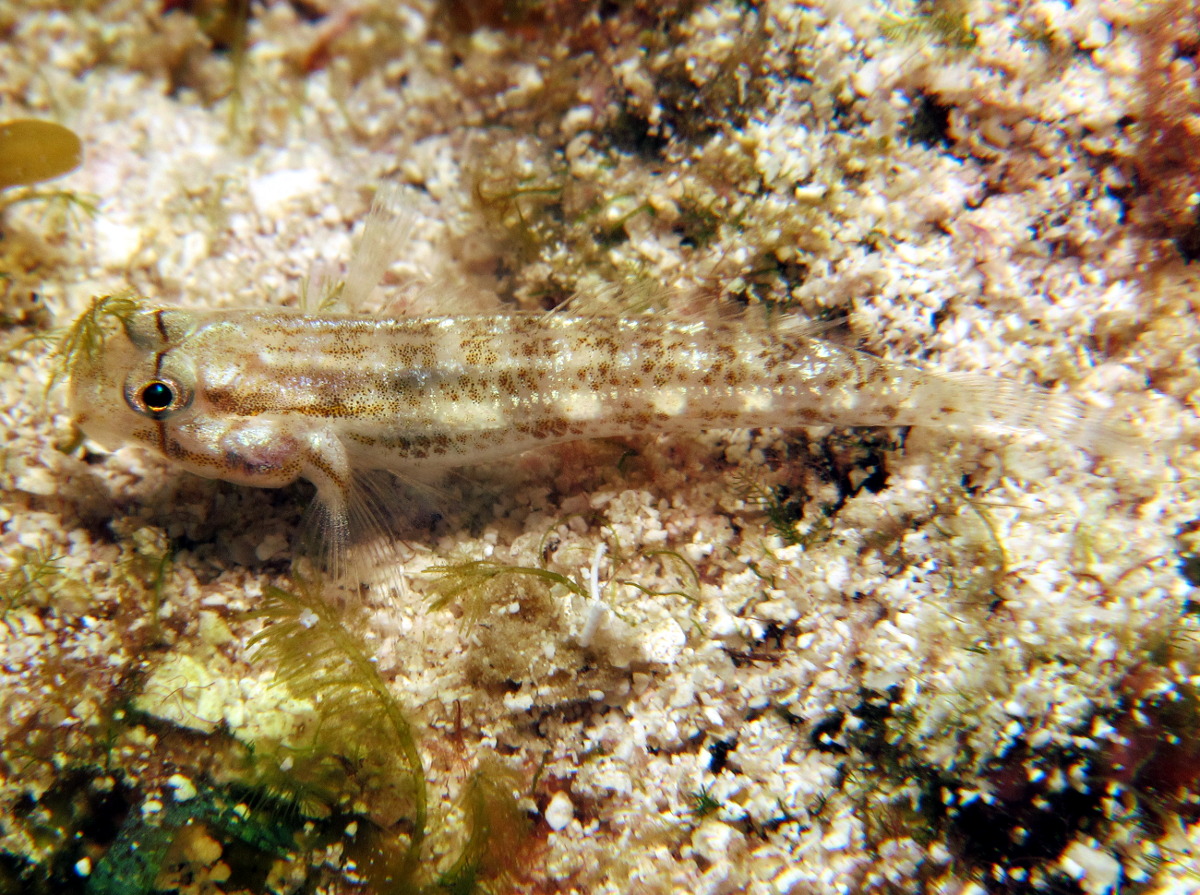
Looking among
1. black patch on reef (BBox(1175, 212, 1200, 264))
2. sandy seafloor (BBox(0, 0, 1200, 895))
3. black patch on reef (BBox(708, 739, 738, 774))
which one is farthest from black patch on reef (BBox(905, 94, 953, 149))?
black patch on reef (BBox(708, 739, 738, 774))

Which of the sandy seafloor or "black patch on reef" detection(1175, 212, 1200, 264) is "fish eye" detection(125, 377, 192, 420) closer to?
the sandy seafloor

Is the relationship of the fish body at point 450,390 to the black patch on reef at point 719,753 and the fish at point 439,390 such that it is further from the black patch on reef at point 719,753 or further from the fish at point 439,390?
the black patch on reef at point 719,753

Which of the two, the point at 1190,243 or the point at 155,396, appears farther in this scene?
the point at 1190,243

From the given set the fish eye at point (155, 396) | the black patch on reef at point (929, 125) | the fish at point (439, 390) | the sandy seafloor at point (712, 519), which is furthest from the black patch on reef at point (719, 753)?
the black patch on reef at point (929, 125)

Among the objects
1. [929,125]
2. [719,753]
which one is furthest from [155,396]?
[929,125]

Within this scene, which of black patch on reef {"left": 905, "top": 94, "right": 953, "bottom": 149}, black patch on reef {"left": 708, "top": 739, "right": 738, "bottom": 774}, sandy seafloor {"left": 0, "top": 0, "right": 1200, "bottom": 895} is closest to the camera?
sandy seafloor {"left": 0, "top": 0, "right": 1200, "bottom": 895}

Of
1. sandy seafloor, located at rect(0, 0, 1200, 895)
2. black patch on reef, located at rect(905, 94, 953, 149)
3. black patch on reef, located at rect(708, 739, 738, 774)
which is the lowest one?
black patch on reef, located at rect(708, 739, 738, 774)

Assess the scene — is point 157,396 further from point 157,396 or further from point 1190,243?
point 1190,243

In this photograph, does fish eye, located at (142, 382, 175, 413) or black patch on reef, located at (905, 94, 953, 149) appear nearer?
fish eye, located at (142, 382, 175, 413)
